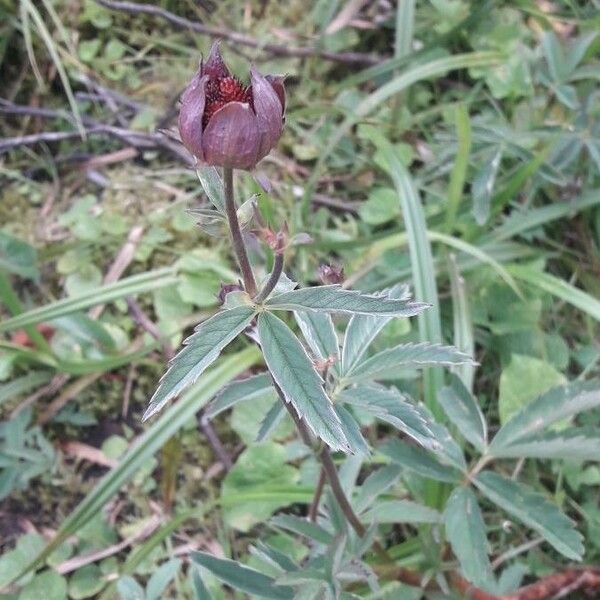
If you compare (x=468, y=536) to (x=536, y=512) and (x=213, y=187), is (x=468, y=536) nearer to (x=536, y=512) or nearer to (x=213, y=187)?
(x=536, y=512)

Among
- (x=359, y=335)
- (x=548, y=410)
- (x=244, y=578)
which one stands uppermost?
(x=359, y=335)

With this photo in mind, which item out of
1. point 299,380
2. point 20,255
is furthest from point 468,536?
point 20,255

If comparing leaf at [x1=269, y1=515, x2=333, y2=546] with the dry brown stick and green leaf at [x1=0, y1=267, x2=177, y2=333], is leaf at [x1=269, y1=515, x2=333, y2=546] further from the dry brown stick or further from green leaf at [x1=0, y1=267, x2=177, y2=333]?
the dry brown stick

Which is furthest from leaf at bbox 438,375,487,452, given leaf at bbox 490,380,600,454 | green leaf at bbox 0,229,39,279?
green leaf at bbox 0,229,39,279

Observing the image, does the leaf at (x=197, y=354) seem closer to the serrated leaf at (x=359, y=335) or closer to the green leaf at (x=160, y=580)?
the serrated leaf at (x=359, y=335)

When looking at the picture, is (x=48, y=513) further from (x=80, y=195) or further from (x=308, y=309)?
(x=308, y=309)

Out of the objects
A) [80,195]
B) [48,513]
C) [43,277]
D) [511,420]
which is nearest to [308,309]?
[511,420]

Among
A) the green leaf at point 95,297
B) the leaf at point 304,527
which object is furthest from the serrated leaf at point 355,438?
the green leaf at point 95,297
